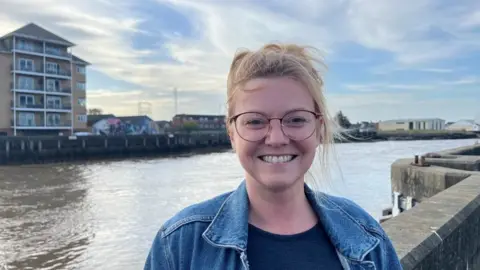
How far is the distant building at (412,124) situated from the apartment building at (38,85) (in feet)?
355

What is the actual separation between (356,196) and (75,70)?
169 feet

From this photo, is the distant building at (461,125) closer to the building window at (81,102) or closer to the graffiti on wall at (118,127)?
the graffiti on wall at (118,127)

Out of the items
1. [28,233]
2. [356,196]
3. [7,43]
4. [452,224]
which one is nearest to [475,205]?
[452,224]

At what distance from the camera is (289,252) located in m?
1.35

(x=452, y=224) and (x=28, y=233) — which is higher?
(x=452, y=224)

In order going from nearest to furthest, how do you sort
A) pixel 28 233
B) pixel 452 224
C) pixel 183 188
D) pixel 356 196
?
1. pixel 452 224
2. pixel 28 233
3. pixel 356 196
4. pixel 183 188

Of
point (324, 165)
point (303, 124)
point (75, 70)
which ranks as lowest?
point (324, 165)

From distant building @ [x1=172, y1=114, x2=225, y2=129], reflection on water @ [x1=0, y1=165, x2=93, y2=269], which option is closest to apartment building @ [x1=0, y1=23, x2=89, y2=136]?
reflection on water @ [x1=0, y1=165, x2=93, y2=269]

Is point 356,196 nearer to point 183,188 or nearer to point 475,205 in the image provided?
point 183,188

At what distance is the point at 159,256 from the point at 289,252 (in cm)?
40

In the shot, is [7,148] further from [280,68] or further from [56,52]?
[280,68]

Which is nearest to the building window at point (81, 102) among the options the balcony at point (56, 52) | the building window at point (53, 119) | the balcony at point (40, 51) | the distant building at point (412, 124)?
the building window at point (53, 119)

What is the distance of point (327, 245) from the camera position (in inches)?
56.0

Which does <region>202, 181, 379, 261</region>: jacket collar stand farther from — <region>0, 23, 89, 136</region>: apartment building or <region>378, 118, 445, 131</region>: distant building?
<region>378, 118, 445, 131</region>: distant building
